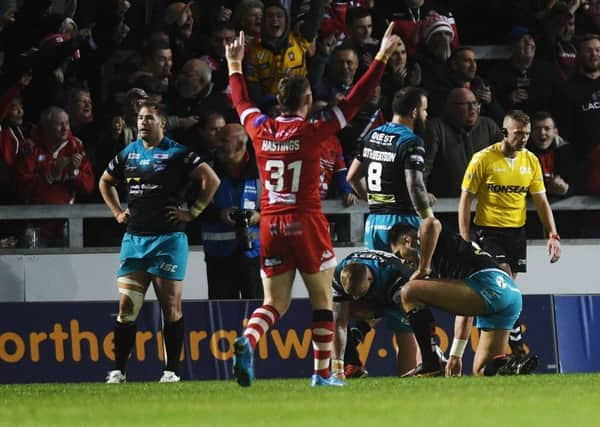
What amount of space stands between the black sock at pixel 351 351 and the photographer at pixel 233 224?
170 cm

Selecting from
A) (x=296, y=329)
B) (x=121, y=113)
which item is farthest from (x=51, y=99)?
(x=296, y=329)

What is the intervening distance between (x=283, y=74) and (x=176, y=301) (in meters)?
3.97

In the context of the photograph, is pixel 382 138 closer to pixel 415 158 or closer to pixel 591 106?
pixel 415 158

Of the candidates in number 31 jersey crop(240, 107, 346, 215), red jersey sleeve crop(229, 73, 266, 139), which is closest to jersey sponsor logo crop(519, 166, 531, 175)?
number 31 jersey crop(240, 107, 346, 215)

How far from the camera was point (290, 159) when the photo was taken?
922 centimetres

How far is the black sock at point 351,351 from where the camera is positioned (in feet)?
37.6

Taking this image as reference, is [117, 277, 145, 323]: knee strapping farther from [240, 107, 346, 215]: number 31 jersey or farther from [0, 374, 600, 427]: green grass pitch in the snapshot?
[240, 107, 346, 215]: number 31 jersey

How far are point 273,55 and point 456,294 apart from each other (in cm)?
466

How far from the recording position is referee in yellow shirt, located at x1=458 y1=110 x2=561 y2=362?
40.7ft

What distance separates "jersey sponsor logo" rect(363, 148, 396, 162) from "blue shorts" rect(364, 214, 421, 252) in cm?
49

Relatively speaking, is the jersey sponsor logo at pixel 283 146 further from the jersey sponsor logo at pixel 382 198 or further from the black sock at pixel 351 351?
the black sock at pixel 351 351

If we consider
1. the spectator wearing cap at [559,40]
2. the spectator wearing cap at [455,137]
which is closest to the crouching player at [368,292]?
the spectator wearing cap at [455,137]

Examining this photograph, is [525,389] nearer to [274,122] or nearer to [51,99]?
[274,122]

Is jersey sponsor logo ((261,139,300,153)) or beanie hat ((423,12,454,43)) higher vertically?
beanie hat ((423,12,454,43))
